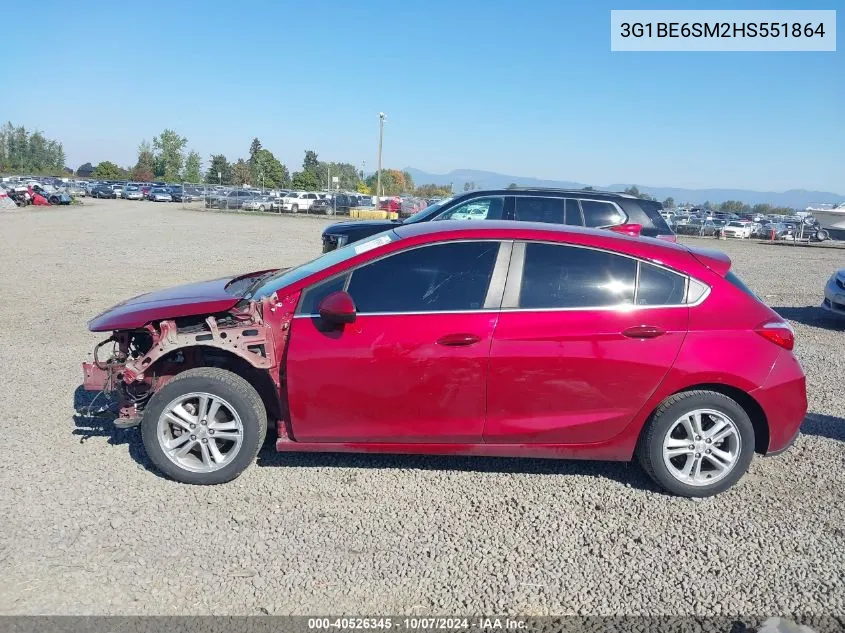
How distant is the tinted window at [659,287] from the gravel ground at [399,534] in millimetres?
1219

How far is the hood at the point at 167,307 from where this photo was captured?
445 centimetres

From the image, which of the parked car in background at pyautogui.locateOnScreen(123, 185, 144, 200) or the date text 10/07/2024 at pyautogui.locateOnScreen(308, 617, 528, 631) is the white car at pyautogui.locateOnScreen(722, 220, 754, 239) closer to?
the date text 10/07/2024 at pyautogui.locateOnScreen(308, 617, 528, 631)

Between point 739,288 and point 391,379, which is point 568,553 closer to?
point 391,379

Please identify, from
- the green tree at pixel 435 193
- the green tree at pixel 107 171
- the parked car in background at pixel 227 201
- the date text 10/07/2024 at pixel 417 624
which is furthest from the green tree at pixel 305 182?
the date text 10/07/2024 at pixel 417 624

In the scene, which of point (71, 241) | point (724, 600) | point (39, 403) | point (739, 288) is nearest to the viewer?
point (724, 600)

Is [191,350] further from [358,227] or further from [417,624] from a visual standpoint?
[358,227]

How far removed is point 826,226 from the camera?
35.0m

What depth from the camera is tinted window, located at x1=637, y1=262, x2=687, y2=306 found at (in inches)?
172

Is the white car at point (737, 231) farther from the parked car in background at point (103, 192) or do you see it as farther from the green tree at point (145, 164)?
the green tree at point (145, 164)

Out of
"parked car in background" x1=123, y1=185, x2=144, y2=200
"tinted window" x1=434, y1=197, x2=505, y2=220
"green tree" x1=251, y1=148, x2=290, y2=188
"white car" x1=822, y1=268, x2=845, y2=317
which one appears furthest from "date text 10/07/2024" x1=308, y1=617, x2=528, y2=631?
"green tree" x1=251, y1=148, x2=290, y2=188


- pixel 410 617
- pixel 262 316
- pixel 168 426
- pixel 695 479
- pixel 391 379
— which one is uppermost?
pixel 262 316

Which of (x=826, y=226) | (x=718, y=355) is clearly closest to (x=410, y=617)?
(x=718, y=355)

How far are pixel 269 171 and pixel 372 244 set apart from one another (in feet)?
323

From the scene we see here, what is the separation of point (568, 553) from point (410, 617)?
1007 millimetres
